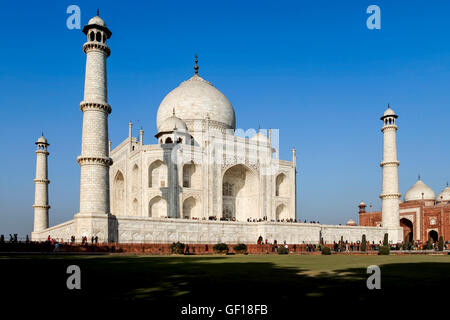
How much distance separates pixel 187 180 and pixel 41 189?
12457 mm

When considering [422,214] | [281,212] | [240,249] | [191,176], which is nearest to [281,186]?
[281,212]

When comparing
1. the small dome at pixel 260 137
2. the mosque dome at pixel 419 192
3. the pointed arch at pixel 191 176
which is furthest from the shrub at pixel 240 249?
the mosque dome at pixel 419 192

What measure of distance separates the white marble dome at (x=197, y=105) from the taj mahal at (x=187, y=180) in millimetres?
105

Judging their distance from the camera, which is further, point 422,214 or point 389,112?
point 422,214

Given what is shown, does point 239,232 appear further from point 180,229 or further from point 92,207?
point 92,207

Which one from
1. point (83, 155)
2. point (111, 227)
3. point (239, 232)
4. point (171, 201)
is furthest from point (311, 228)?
point (83, 155)

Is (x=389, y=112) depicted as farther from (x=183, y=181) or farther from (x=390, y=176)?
(x=183, y=181)

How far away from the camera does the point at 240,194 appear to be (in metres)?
40.6

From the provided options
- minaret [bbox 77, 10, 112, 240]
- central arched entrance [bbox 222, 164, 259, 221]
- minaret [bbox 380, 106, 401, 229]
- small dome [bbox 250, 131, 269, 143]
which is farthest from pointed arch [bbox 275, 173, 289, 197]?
minaret [bbox 77, 10, 112, 240]

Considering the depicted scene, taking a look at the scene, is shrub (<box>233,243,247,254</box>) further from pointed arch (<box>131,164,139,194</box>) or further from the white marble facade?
pointed arch (<box>131,164,139,194</box>)

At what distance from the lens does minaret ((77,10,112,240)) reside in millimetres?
23656

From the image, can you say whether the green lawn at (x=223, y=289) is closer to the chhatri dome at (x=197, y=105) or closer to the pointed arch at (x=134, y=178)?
the pointed arch at (x=134, y=178)

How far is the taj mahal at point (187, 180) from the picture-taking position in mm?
24312
